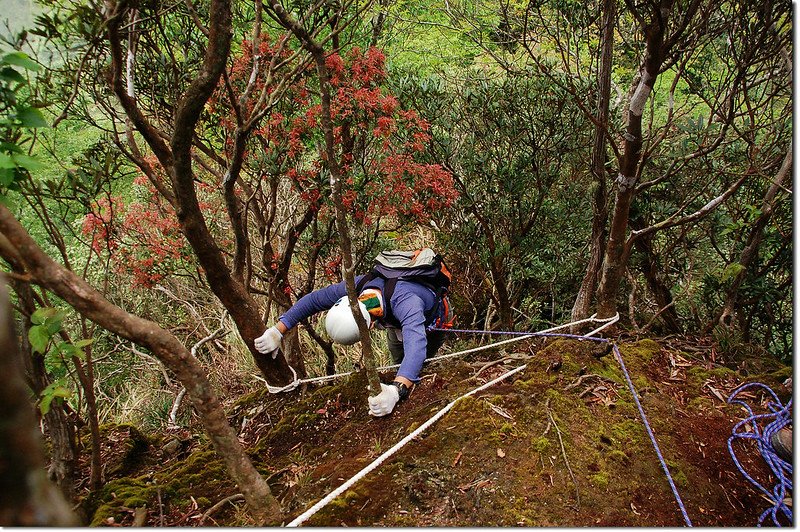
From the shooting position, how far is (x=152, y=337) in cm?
188

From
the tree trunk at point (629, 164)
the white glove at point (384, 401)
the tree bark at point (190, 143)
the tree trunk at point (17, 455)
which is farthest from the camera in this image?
the white glove at point (384, 401)

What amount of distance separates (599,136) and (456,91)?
1740 mm

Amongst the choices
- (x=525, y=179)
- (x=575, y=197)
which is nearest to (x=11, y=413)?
(x=525, y=179)

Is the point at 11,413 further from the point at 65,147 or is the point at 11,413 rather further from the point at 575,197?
the point at 65,147

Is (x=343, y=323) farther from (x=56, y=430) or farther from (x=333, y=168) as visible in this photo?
(x=56, y=430)

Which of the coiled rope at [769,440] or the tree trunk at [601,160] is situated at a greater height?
the tree trunk at [601,160]

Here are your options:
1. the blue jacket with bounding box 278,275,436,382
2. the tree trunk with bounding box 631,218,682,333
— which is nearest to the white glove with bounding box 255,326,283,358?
the blue jacket with bounding box 278,275,436,382

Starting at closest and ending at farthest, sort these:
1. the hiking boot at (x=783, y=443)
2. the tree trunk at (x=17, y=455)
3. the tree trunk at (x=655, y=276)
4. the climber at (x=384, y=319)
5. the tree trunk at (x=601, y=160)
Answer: the tree trunk at (x=17, y=455) → the hiking boot at (x=783, y=443) → the climber at (x=384, y=319) → the tree trunk at (x=601, y=160) → the tree trunk at (x=655, y=276)

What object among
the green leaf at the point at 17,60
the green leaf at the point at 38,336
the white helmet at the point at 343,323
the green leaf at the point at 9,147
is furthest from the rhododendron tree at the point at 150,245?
the green leaf at the point at 17,60

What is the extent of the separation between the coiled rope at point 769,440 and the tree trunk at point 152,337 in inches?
91.0

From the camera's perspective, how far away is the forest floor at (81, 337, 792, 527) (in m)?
2.46

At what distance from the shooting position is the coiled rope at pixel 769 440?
2.49 meters

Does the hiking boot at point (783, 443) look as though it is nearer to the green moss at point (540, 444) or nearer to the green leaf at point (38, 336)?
the green moss at point (540, 444)

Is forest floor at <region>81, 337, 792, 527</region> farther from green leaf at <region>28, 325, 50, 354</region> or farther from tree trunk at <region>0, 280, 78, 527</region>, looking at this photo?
tree trunk at <region>0, 280, 78, 527</region>
